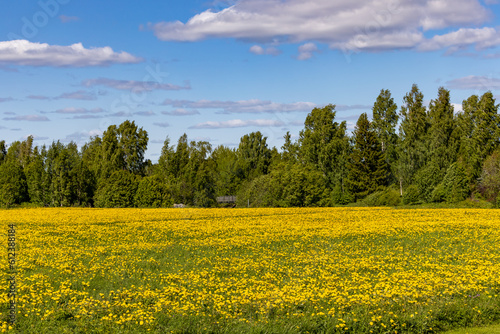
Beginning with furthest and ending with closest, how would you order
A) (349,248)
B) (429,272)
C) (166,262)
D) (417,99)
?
1. (417,99)
2. (349,248)
3. (166,262)
4. (429,272)

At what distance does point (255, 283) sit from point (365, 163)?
8173 centimetres

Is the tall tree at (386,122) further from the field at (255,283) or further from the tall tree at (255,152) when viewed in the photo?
the field at (255,283)

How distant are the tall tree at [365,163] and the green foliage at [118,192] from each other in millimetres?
37219

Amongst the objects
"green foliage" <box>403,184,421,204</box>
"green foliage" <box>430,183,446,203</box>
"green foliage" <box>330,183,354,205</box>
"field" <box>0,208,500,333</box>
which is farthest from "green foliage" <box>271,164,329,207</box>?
"field" <box>0,208,500,333</box>

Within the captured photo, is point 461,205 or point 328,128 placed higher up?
point 328,128

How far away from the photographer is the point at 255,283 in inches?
653

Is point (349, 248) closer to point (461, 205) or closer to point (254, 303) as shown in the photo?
point (254, 303)

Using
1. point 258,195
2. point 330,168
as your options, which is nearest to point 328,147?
point 330,168

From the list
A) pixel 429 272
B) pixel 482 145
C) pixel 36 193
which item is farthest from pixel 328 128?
pixel 429 272

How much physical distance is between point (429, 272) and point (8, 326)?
13332 mm

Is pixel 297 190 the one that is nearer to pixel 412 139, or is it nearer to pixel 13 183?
pixel 412 139

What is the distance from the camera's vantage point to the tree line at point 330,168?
254ft

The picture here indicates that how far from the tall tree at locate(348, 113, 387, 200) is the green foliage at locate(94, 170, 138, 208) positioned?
37.2m

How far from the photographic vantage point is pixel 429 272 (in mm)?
18375
